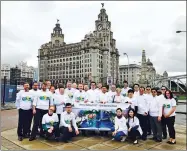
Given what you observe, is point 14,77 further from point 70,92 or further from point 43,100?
point 43,100

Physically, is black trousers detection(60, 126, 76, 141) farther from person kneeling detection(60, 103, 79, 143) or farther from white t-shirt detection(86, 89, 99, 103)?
white t-shirt detection(86, 89, 99, 103)

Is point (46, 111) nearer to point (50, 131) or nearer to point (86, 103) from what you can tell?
point (50, 131)

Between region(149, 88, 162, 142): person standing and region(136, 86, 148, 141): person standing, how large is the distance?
0.18 metres

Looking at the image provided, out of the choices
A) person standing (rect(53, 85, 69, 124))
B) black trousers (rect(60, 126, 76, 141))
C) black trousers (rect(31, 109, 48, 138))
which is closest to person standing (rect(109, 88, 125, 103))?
person standing (rect(53, 85, 69, 124))

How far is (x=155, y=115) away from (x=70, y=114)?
274cm

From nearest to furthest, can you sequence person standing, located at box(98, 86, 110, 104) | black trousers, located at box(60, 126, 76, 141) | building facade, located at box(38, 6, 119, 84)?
black trousers, located at box(60, 126, 76, 141) → person standing, located at box(98, 86, 110, 104) → building facade, located at box(38, 6, 119, 84)

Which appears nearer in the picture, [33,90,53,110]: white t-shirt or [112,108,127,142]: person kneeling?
[112,108,127,142]: person kneeling

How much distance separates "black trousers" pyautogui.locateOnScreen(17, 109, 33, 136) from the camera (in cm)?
746

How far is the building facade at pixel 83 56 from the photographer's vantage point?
108m

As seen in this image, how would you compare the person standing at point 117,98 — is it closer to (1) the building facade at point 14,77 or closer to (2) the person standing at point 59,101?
(2) the person standing at point 59,101

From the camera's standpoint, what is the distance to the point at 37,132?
782cm

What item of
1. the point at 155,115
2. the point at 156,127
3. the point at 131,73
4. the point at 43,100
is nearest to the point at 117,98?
the point at 155,115

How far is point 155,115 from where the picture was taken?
7715mm

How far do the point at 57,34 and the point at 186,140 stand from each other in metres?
127
